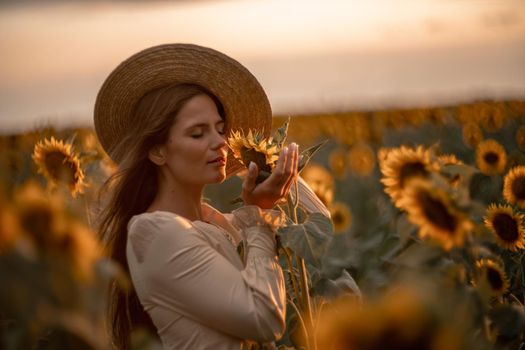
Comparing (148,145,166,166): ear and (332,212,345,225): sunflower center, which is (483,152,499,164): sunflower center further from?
(148,145,166,166): ear

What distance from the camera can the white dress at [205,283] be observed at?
2.40 metres

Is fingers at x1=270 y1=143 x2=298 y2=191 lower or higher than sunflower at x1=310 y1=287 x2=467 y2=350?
higher

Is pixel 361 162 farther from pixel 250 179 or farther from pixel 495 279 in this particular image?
pixel 250 179

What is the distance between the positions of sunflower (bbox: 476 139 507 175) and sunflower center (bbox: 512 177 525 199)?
1.01m

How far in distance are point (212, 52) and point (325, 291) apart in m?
1.01

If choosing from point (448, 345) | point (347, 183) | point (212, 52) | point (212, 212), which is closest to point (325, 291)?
point (212, 212)

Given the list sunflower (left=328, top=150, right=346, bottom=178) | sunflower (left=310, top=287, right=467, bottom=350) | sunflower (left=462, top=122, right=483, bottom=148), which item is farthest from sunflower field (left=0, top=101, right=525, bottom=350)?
sunflower (left=328, top=150, right=346, bottom=178)

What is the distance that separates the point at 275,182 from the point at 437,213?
0.58 meters

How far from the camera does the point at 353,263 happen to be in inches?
168

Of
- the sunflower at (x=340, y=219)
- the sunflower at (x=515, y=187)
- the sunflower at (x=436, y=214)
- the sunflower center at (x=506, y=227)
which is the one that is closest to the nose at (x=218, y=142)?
the sunflower at (x=436, y=214)

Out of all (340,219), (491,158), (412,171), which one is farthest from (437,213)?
(340,219)

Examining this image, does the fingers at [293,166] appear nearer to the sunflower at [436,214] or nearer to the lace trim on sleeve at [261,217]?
the lace trim on sleeve at [261,217]

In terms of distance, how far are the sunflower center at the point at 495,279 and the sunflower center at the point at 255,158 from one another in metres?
0.97

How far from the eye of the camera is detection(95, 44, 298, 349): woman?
8.01ft
